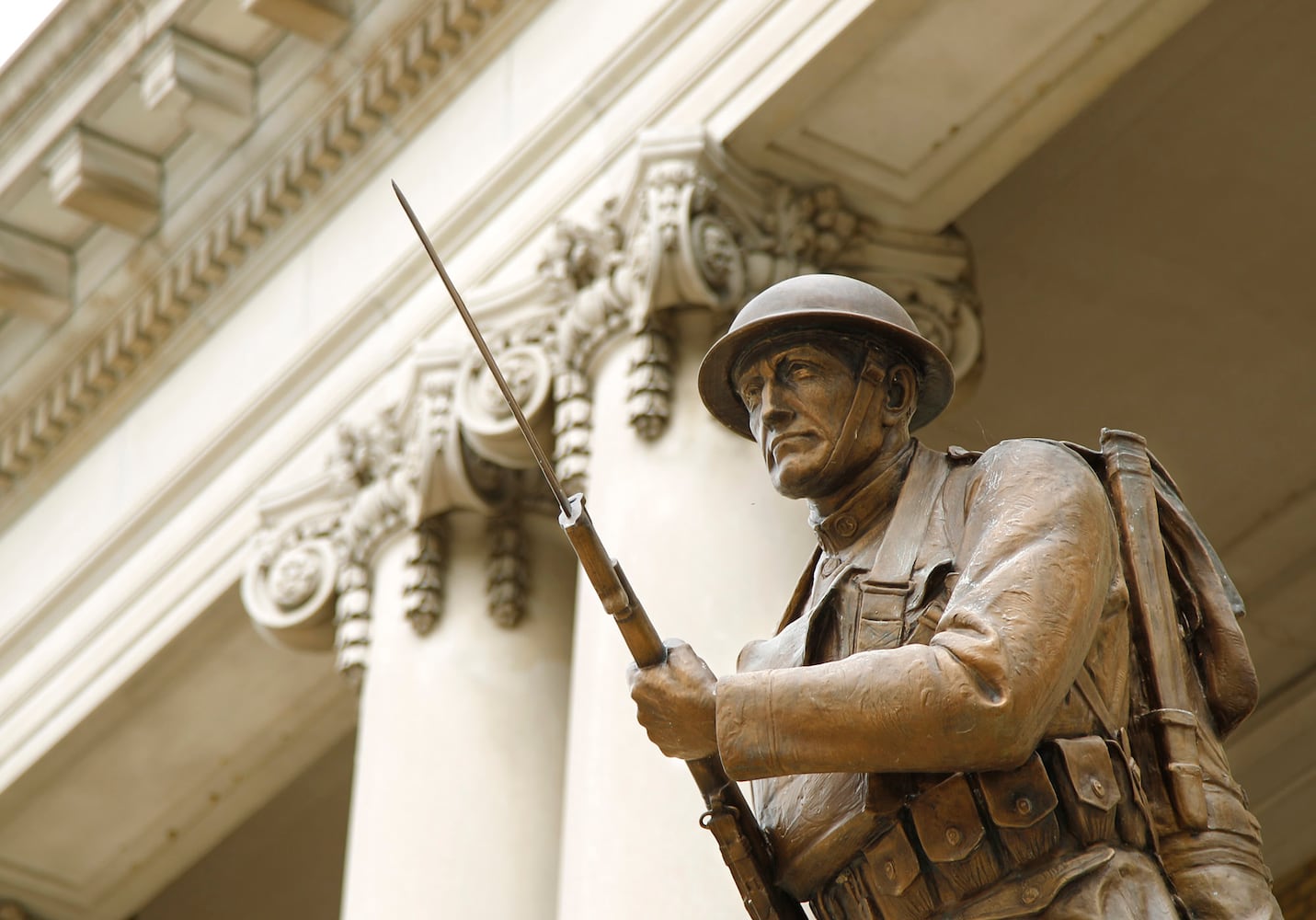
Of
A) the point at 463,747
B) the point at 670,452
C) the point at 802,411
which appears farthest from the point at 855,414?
the point at 463,747

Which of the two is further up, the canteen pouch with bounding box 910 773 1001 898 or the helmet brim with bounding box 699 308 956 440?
the helmet brim with bounding box 699 308 956 440

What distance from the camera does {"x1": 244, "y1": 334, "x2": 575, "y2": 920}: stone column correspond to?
683 centimetres

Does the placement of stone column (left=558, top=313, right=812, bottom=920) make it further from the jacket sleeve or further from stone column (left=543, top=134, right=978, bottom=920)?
the jacket sleeve

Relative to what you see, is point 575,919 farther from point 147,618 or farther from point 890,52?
point 147,618

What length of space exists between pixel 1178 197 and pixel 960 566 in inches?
212

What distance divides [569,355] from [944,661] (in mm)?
4011

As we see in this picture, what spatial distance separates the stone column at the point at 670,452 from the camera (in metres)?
5.85

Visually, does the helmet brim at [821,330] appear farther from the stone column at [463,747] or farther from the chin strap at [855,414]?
the stone column at [463,747]

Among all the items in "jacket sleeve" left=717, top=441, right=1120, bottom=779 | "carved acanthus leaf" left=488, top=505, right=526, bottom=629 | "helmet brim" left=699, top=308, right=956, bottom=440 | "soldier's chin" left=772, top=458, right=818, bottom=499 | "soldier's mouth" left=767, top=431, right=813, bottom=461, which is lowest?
"jacket sleeve" left=717, top=441, right=1120, bottom=779

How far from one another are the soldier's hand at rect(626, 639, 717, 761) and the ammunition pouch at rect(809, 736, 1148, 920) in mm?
292

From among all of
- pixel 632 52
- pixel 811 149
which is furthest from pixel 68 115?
pixel 811 149

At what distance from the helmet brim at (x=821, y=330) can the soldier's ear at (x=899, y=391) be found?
2cm

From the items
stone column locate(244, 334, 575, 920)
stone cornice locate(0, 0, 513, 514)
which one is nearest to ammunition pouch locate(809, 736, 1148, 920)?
stone column locate(244, 334, 575, 920)

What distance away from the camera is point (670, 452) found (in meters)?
6.48
